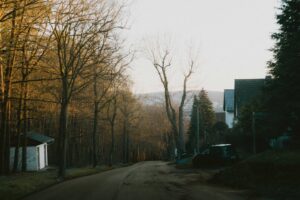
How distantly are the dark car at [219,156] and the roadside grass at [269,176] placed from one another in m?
10.3

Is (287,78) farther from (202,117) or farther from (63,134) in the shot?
(202,117)

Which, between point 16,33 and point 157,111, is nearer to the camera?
point 16,33

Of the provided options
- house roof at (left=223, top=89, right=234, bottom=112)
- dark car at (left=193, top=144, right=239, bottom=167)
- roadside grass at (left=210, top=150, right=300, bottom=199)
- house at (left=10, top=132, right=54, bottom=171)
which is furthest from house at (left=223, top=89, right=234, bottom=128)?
roadside grass at (left=210, top=150, right=300, bottom=199)

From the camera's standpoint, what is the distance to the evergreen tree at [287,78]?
2162 centimetres

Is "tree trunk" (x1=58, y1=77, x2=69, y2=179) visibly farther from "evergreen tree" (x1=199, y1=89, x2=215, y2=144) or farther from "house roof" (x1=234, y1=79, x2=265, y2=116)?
"evergreen tree" (x1=199, y1=89, x2=215, y2=144)

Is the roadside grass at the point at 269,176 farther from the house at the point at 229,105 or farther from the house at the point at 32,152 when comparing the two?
the house at the point at 229,105

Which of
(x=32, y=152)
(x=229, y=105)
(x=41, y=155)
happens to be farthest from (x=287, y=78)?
(x=229, y=105)

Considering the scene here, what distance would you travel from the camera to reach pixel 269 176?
1941 centimetres

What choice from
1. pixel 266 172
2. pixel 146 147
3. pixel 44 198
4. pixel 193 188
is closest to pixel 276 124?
pixel 266 172

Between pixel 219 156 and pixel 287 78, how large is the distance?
12.1m

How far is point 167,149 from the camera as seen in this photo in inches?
4190

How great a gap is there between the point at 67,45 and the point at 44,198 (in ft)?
49.0

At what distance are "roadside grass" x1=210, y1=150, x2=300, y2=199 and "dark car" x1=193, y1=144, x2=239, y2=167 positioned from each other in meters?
10.3

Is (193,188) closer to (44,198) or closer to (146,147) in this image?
(44,198)
